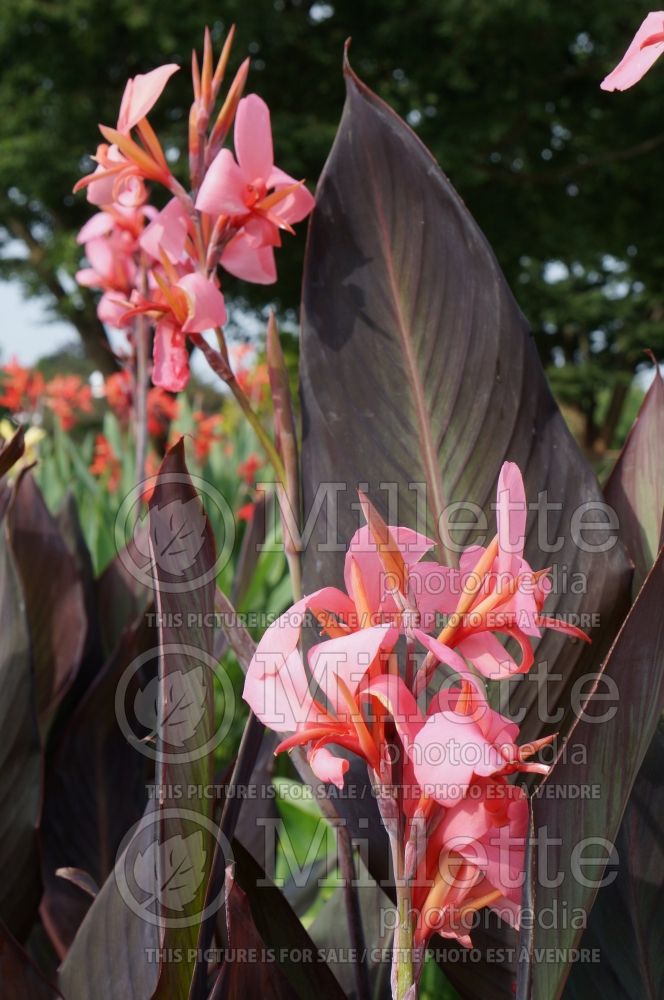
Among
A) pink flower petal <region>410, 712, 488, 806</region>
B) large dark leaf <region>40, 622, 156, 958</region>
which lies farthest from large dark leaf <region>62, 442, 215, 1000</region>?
large dark leaf <region>40, 622, 156, 958</region>

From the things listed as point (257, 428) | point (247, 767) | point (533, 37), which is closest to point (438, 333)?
point (257, 428)

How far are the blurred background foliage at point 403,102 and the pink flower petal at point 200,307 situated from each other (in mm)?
7405

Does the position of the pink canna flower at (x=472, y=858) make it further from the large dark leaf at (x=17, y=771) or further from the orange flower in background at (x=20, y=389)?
the orange flower in background at (x=20, y=389)

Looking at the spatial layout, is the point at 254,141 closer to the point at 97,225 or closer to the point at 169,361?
the point at 169,361

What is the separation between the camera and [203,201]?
60 centimetres

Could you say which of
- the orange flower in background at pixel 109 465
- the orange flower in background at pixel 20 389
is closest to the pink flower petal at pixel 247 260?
the orange flower in background at pixel 109 465

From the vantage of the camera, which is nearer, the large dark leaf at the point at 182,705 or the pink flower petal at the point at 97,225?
the large dark leaf at the point at 182,705

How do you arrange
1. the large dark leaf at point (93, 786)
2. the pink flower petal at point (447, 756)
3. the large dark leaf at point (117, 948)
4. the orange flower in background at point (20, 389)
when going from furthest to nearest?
the orange flower in background at point (20, 389) → the large dark leaf at point (93, 786) → the large dark leaf at point (117, 948) → the pink flower petal at point (447, 756)

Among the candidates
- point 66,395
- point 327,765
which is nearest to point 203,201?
point 327,765

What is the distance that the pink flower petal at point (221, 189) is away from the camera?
0.60 meters

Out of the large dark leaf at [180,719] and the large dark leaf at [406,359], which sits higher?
the large dark leaf at [406,359]

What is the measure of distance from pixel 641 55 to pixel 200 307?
0.29m

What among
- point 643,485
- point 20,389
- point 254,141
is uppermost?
point 20,389

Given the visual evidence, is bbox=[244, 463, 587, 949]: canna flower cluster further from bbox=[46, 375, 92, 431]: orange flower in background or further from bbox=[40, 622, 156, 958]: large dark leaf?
bbox=[46, 375, 92, 431]: orange flower in background
